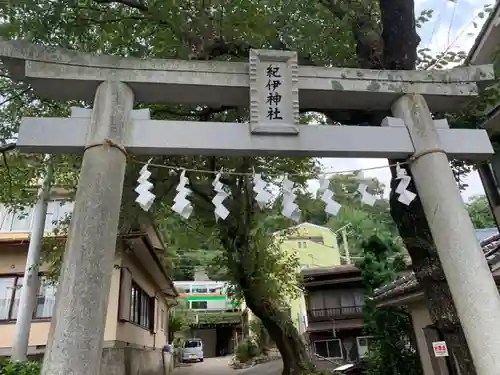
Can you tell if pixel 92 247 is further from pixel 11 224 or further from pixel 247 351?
pixel 247 351

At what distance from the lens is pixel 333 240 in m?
37.8

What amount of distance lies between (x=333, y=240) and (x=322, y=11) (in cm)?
3191

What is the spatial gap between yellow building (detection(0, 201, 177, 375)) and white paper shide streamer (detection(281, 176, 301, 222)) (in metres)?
7.78

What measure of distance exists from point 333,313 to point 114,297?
48.9ft

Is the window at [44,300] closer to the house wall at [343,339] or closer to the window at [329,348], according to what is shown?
the house wall at [343,339]

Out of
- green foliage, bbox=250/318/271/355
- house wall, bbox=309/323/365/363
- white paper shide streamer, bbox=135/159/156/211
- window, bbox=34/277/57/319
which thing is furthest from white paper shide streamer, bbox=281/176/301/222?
green foliage, bbox=250/318/271/355

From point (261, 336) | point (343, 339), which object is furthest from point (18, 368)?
point (261, 336)

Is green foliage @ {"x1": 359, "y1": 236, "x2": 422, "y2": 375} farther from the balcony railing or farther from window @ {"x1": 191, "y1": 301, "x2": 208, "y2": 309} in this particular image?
window @ {"x1": 191, "y1": 301, "x2": 208, "y2": 309}

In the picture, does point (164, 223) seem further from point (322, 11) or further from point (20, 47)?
point (20, 47)

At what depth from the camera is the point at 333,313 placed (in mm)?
22719

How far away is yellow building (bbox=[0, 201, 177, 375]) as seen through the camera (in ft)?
36.8

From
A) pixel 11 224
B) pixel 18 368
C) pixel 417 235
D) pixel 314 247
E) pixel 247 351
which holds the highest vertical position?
pixel 314 247

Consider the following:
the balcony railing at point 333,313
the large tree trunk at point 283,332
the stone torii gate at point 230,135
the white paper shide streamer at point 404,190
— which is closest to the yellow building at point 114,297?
the large tree trunk at point 283,332

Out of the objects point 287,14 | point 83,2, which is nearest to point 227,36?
point 287,14
